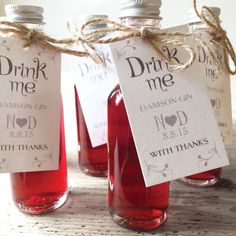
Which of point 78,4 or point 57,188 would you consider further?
point 78,4

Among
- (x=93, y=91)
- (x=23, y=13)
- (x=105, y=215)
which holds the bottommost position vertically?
(x=105, y=215)

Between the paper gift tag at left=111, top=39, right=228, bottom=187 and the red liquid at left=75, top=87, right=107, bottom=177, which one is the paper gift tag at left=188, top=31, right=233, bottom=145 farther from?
the red liquid at left=75, top=87, right=107, bottom=177

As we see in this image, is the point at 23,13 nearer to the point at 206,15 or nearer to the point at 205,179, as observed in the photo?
the point at 206,15

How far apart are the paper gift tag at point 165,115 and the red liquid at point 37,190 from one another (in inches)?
4.8

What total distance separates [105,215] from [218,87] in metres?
0.21

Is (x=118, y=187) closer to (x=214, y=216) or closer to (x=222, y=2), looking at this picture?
(x=214, y=216)

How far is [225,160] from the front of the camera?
388 millimetres

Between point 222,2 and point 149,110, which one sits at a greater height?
point 222,2

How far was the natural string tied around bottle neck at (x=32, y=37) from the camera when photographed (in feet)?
1.29

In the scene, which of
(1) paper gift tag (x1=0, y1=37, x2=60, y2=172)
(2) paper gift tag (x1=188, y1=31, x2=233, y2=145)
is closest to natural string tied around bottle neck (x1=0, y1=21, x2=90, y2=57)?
(1) paper gift tag (x1=0, y1=37, x2=60, y2=172)

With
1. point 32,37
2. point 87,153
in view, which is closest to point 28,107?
point 32,37

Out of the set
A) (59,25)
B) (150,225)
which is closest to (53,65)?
(150,225)

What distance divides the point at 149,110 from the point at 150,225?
129 millimetres

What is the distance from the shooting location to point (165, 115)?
1.26 ft
